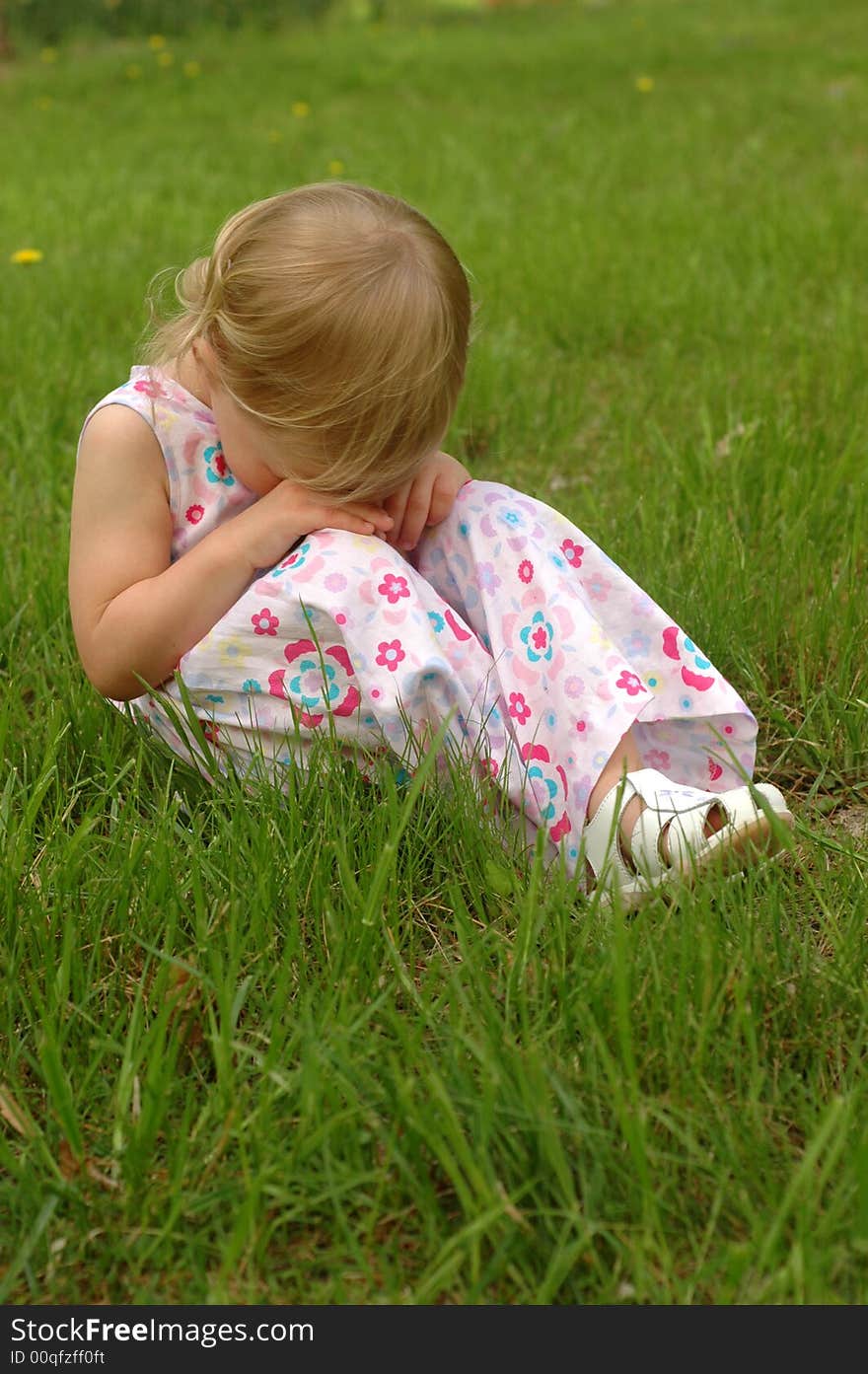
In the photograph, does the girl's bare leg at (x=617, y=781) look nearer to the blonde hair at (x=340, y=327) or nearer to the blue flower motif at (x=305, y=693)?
the blue flower motif at (x=305, y=693)

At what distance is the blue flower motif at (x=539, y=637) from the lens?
175cm

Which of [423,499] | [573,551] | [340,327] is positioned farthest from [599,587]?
[340,327]

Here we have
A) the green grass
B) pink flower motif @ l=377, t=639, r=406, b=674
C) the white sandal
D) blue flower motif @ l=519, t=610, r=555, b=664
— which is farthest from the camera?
blue flower motif @ l=519, t=610, r=555, b=664

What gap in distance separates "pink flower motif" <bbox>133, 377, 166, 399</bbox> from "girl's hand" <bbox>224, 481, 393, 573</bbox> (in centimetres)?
23

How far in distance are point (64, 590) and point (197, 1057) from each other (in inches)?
42.7

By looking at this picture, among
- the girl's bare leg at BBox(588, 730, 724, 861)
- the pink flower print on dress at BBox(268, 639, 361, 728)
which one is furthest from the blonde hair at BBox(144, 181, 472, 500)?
the girl's bare leg at BBox(588, 730, 724, 861)

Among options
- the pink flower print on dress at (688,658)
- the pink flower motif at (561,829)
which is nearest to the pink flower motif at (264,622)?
the pink flower motif at (561,829)

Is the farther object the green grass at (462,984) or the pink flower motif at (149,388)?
the pink flower motif at (149,388)

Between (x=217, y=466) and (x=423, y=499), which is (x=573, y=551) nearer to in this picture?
(x=423, y=499)

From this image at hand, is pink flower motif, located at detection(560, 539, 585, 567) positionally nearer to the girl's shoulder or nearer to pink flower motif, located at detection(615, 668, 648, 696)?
pink flower motif, located at detection(615, 668, 648, 696)

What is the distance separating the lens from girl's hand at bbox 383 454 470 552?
1.85 metres

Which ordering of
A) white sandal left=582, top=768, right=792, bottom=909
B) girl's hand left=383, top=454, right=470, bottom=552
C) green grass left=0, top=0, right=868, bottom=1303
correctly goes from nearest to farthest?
1. green grass left=0, top=0, right=868, bottom=1303
2. white sandal left=582, top=768, right=792, bottom=909
3. girl's hand left=383, top=454, right=470, bottom=552

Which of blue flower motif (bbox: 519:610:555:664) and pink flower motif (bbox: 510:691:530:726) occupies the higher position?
blue flower motif (bbox: 519:610:555:664)
